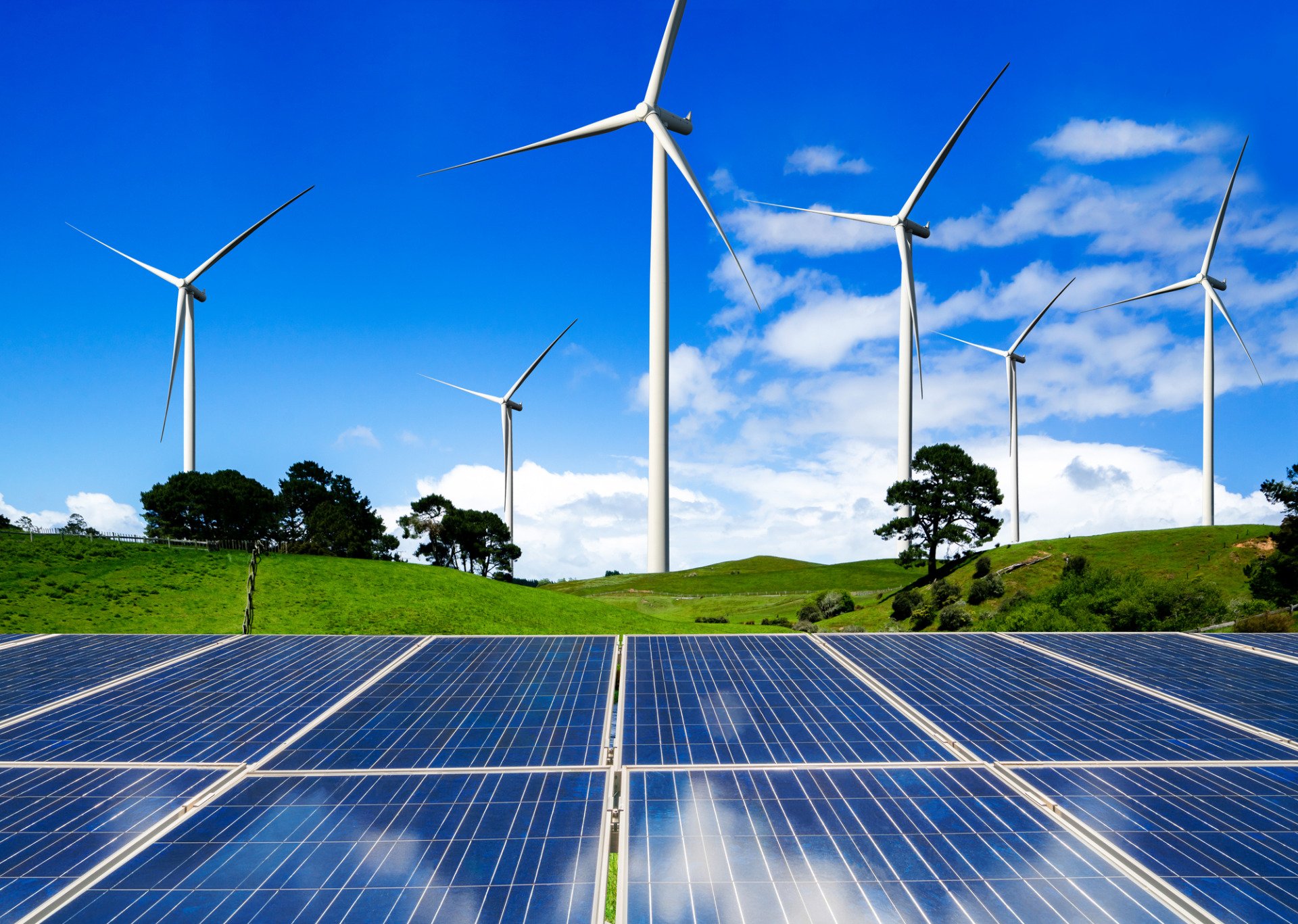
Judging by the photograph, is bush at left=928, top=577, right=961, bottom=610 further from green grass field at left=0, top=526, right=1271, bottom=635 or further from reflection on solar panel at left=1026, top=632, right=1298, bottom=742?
reflection on solar panel at left=1026, top=632, right=1298, bottom=742

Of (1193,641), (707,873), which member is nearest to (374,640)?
(707,873)

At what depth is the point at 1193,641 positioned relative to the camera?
1936 centimetres

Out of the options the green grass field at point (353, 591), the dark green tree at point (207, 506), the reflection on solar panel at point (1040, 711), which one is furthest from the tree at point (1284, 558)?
the dark green tree at point (207, 506)

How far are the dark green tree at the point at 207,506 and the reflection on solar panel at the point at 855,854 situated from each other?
108 m

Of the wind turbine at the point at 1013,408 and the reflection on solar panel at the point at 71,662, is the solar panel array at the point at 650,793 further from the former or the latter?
the wind turbine at the point at 1013,408

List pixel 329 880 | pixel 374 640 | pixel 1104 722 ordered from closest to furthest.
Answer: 1. pixel 329 880
2. pixel 1104 722
3. pixel 374 640

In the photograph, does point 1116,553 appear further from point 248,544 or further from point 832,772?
point 248,544

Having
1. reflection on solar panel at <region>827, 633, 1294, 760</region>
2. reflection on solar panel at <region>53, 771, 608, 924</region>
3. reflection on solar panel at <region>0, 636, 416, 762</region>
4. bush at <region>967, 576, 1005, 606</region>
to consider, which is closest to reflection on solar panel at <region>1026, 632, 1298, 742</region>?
reflection on solar panel at <region>827, 633, 1294, 760</region>

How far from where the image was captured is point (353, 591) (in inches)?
2539

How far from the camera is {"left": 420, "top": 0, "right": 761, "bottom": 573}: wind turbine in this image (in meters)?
57.4

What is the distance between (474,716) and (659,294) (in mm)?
49521

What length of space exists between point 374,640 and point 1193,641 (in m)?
21.1

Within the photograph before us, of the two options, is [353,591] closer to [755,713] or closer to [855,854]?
[755,713]

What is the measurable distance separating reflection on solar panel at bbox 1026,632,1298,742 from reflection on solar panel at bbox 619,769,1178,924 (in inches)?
Answer: 235
